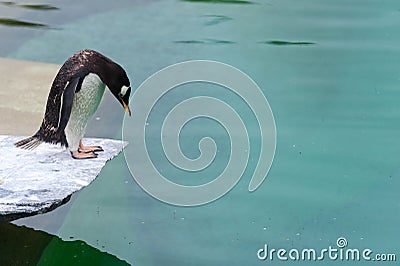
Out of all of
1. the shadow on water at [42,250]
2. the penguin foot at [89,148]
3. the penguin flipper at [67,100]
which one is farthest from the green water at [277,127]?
the penguin flipper at [67,100]

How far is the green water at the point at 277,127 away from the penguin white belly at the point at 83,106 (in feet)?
0.76

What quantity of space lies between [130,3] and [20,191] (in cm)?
212

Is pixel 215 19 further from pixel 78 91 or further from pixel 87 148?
pixel 78 91

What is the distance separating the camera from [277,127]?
9.35 ft

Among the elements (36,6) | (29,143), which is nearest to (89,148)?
(29,143)

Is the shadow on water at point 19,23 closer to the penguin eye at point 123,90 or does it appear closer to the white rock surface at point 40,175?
the white rock surface at point 40,175

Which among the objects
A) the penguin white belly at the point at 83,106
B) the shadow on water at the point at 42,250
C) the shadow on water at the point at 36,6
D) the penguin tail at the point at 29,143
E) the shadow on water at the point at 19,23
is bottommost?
the shadow on water at the point at 42,250

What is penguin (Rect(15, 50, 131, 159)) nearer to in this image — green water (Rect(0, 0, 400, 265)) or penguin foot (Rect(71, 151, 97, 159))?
penguin foot (Rect(71, 151, 97, 159))

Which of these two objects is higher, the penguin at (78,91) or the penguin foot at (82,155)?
the penguin at (78,91)

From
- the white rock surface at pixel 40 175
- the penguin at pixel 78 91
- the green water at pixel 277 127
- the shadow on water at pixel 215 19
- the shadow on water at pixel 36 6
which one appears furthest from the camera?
the shadow on water at pixel 36 6

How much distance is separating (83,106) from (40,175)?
19cm

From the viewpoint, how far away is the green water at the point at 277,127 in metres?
2.30

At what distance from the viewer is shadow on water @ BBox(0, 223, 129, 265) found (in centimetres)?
220

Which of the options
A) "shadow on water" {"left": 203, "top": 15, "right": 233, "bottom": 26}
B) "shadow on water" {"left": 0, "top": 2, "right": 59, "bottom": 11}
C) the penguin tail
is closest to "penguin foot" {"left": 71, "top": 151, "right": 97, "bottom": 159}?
the penguin tail
